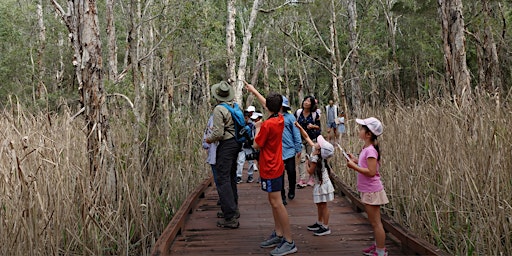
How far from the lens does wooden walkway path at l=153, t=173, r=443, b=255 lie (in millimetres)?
4172

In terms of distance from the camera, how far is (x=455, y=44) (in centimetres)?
573

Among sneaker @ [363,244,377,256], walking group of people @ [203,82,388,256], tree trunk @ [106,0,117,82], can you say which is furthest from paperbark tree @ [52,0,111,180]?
tree trunk @ [106,0,117,82]

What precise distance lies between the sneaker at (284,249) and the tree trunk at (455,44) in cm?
311

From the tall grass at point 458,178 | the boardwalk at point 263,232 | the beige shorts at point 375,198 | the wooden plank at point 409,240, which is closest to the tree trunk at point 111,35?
the boardwalk at point 263,232

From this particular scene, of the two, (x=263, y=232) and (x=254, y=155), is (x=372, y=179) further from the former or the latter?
(x=263, y=232)

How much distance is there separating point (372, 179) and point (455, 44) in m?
2.91

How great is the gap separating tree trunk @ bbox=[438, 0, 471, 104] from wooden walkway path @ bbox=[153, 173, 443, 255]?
83.6 inches

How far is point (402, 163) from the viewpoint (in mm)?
5246

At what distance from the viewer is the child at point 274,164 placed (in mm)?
4113

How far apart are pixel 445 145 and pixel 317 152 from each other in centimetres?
136

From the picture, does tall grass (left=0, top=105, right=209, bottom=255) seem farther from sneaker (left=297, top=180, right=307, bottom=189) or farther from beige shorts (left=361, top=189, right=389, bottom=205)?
sneaker (left=297, top=180, right=307, bottom=189)

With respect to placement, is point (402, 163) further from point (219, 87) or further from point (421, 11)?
point (421, 11)

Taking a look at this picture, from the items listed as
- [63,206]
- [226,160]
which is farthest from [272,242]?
[63,206]

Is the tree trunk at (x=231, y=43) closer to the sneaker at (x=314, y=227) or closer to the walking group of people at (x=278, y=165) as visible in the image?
the walking group of people at (x=278, y=165)
